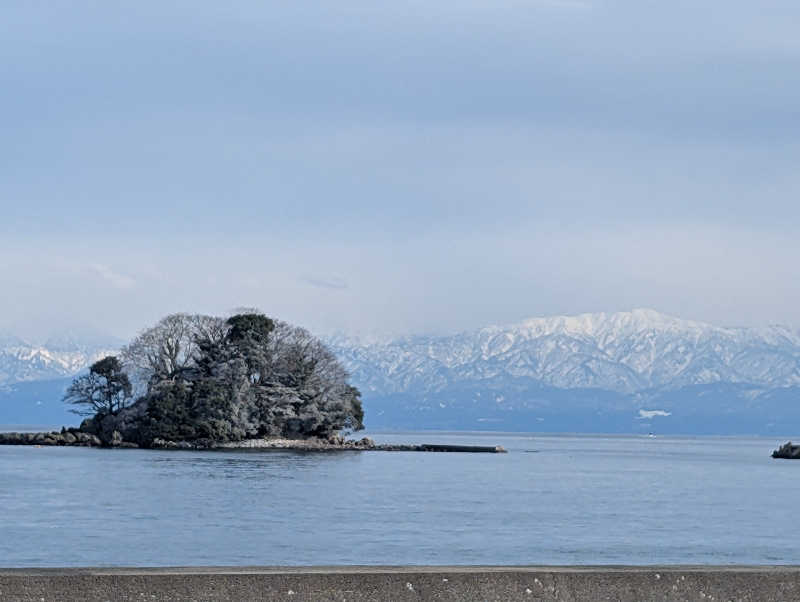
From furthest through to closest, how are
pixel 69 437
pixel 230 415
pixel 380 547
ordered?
pixel 69 437 → pixel 230 415 → pixel 380 547

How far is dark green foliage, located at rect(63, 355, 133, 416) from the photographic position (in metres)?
161

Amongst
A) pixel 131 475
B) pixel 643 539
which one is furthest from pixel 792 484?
pixel 643 539

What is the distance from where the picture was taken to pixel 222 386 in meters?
152

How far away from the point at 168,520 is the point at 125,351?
105406mm

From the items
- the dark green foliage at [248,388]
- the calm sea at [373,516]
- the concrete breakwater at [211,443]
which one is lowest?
the calm sea at [373,516]

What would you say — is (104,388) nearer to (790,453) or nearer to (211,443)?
(211,443)

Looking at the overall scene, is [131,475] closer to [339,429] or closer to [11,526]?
[11,526]

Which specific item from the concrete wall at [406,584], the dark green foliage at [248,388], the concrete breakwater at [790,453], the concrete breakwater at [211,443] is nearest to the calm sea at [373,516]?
the concrete wall at [406,584]

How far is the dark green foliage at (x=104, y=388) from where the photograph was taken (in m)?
161

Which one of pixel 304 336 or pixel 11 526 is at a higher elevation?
pixel 304 336

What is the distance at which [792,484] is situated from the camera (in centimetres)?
11031

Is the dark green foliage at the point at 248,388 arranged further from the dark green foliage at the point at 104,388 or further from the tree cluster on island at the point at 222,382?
the dark green foliage at the point at 104,388

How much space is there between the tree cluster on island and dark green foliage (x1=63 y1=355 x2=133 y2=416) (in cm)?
17

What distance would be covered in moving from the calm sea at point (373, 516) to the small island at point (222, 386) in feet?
117
